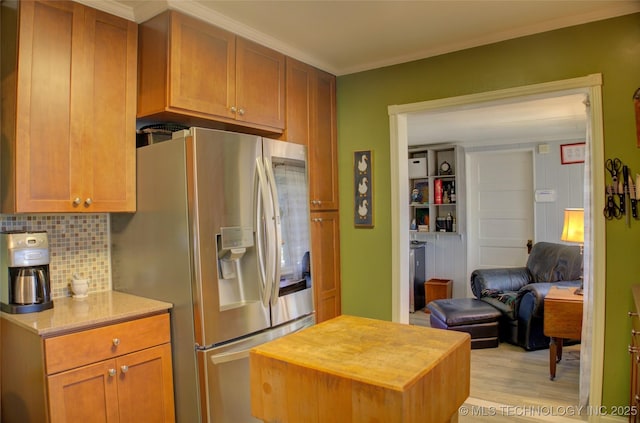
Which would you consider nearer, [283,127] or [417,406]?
[417,406]

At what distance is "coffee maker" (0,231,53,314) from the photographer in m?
2.03

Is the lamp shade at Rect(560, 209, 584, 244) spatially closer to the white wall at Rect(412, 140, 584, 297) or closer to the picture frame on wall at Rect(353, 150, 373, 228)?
the picture frame on wall at Rect(353, 150, 373, 228)

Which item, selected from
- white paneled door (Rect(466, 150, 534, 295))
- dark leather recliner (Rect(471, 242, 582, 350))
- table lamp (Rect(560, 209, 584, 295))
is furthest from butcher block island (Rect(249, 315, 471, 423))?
white paneled door (Rect(466, 150, 534, 295))

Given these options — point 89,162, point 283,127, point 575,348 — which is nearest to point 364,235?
point 283,127

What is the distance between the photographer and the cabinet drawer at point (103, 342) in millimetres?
1787

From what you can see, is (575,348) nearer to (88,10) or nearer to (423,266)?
(423,266)

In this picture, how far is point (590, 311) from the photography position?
107 inches

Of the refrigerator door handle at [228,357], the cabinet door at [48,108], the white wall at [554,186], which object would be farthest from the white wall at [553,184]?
the cabinet door at [48,108]

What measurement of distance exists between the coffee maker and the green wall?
6.64 ft

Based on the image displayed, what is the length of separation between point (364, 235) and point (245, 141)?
1395 millimetres

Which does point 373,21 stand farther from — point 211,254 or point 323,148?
point 211,254

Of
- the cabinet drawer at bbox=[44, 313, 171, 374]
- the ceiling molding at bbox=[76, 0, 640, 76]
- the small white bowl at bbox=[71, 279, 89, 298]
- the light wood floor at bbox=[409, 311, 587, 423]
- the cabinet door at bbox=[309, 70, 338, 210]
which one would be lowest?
the light wood floor at bbox=[409, 311, 587, 423]

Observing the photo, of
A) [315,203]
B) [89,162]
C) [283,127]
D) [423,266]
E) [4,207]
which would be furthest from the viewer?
[423,266]

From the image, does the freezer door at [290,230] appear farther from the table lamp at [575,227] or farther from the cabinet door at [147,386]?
the table lamp at [575,227]
